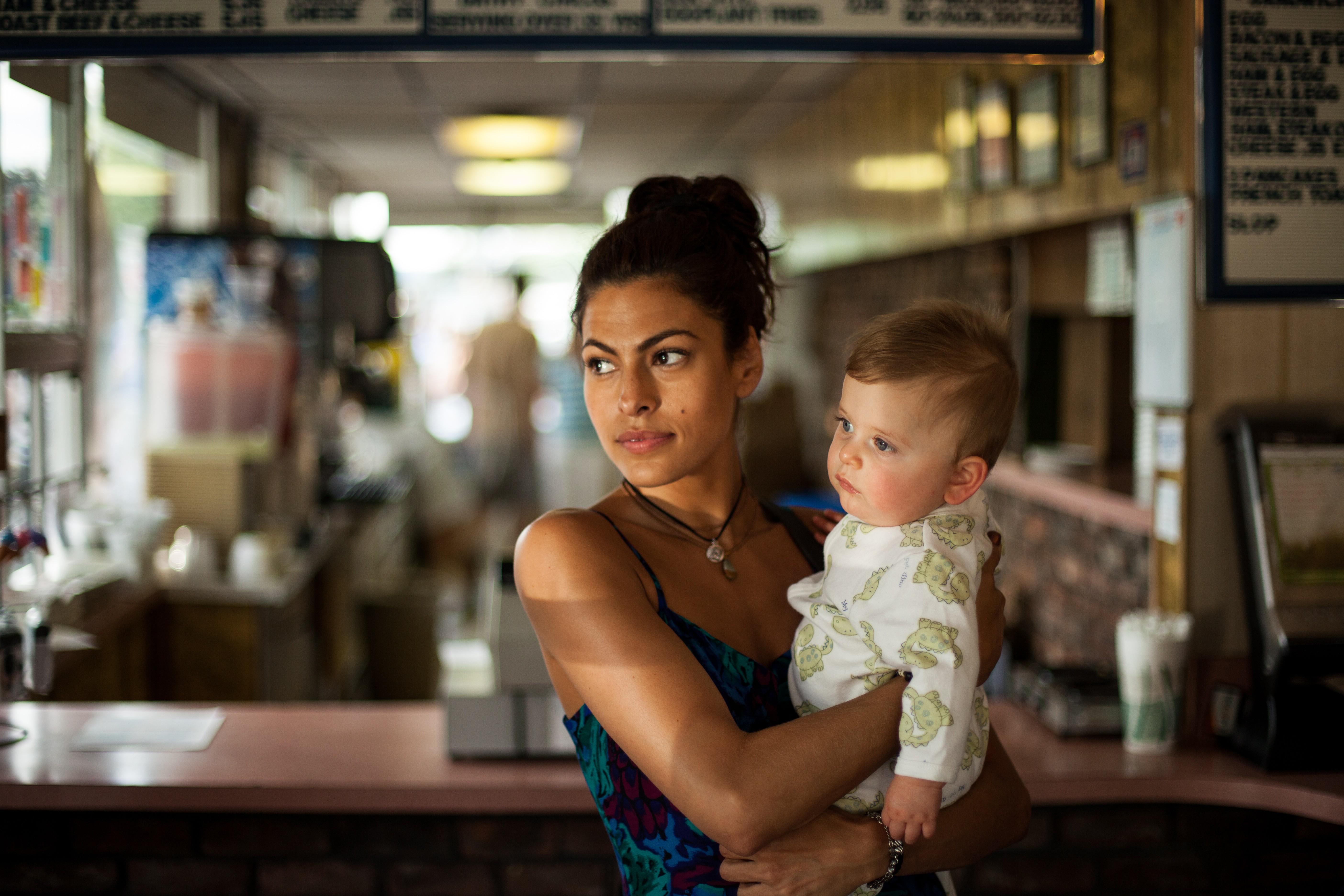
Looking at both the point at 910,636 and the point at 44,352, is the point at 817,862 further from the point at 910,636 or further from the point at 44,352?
the point at 44,352

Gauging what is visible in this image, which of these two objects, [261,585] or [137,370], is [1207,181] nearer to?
[261,585]

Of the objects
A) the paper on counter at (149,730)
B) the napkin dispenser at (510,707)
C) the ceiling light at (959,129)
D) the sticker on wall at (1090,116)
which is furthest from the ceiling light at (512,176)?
the napkin dispenser at (510,707)

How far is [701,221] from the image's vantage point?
4.71 feet

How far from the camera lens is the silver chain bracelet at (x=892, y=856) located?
1329 mm

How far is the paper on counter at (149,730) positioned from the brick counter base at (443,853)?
149 millimetres

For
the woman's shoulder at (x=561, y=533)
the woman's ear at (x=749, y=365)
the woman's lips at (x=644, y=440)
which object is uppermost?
the woman's ear at (x=749, y=365)

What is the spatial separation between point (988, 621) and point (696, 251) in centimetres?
60

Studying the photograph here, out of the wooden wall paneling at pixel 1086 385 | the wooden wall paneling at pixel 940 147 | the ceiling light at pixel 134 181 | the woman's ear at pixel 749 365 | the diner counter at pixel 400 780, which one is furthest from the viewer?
the ceiling light at pixel 134 181

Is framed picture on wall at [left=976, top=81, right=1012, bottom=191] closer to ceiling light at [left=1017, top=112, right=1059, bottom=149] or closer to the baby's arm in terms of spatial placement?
ceiling light at [left=1017, top=112, right=1059, bottom=149]

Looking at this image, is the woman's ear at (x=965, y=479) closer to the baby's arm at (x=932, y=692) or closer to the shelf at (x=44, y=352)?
the baby's arm at (x=932, y=692)

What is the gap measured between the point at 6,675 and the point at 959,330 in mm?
1927

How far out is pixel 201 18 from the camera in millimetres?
1982

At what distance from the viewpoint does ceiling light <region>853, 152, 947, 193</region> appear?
4.38 meters

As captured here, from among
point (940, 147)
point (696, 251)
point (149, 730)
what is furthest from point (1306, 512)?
point (940, 147)
